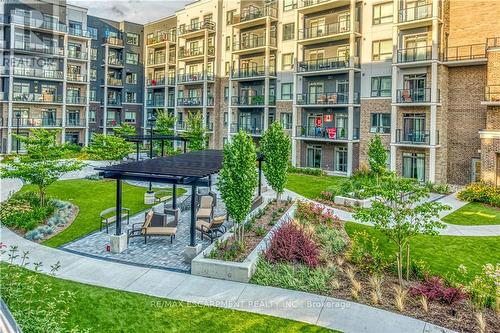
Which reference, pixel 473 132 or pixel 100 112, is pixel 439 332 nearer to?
pixel 473 132

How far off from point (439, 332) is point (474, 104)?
23.6m

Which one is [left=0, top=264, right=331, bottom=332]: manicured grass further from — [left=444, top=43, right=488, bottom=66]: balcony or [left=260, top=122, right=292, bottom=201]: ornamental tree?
[left=444, top=43, right=488, bottom=66]: balcony

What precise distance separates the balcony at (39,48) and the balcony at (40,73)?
2.07 meters

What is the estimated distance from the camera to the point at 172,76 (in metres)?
51.2

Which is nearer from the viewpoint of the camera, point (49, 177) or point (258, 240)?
point (258, 240)

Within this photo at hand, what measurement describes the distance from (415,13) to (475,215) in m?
16.0

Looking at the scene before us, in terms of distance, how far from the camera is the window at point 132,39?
5517cm

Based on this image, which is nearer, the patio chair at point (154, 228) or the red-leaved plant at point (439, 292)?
the red-leaved plant at point (439, 292)

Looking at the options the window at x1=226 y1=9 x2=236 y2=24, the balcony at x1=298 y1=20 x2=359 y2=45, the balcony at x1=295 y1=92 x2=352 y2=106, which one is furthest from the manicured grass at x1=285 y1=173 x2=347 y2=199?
the window at x1=226 y1=9 x2=236 y2=24

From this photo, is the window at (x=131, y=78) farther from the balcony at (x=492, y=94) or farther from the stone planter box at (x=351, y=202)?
the balcony at (x=492, y=94)

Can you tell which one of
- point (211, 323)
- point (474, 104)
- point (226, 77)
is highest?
point (226, 77)

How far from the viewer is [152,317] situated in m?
8.55

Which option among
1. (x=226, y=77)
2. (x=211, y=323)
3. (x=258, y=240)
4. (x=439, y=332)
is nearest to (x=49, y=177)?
(x=258, y=240)

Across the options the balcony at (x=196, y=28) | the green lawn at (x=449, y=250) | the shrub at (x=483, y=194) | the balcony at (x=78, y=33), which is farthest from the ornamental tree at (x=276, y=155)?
the balcony at (x=78, y=33)
